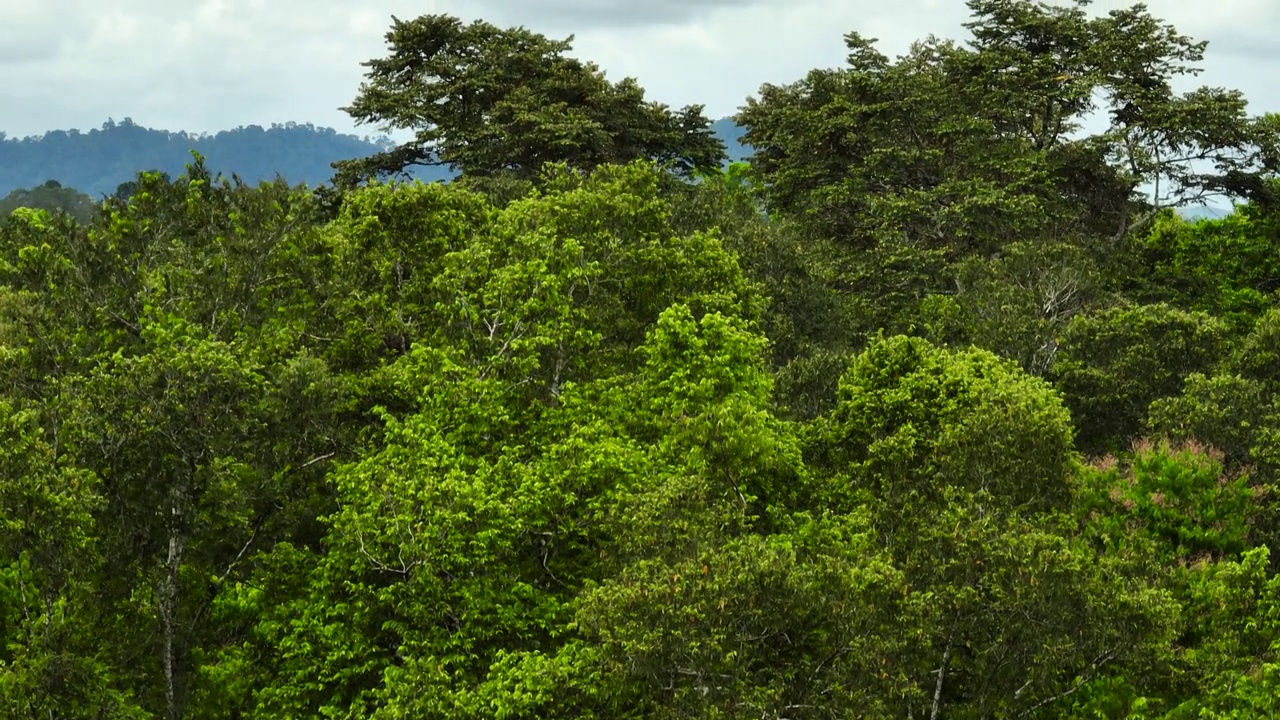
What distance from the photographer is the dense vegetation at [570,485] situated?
711 inches

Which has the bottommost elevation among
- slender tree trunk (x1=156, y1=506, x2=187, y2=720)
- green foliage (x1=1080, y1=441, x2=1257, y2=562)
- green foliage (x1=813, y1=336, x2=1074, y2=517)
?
slender tree trunk (x1=156, y1=506, x2=187, y2=720)

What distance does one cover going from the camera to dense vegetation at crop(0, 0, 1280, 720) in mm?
18062

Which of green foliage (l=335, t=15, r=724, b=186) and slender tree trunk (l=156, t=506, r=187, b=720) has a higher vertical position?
green foliage (l=335, t=15, r=724, b=186)

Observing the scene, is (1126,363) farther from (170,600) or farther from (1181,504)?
(170,600)

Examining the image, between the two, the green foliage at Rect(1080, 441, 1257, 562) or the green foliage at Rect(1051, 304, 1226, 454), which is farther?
the green foliage at Rect(1051, 304, 1226, 454)

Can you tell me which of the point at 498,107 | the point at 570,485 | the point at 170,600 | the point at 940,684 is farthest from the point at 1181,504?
the point at 498,107

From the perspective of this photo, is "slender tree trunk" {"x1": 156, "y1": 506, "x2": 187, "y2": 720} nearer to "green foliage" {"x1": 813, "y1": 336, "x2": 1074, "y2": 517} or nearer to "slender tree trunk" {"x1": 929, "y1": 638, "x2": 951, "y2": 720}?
"green foliage" {"x1": 813, "y1": 336, "x2": 1074, "y2": 517}

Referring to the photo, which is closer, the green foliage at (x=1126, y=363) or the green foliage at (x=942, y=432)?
the green foliage at (x=942, y=432)

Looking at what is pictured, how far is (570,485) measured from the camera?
23.6m

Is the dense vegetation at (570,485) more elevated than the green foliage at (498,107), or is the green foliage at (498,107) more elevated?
the green foliage at (498,107)

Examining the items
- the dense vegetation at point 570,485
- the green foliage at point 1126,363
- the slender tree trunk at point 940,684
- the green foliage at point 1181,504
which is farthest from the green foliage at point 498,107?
the slender tree trunk at point 940,684

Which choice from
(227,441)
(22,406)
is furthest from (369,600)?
(22,406)

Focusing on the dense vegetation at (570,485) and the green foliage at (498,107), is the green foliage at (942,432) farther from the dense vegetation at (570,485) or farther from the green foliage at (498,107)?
the green foliage at (498,107)

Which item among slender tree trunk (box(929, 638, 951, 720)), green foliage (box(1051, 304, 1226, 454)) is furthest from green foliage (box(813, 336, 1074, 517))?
green foliage (box(1051, 304, 1226, 454))
